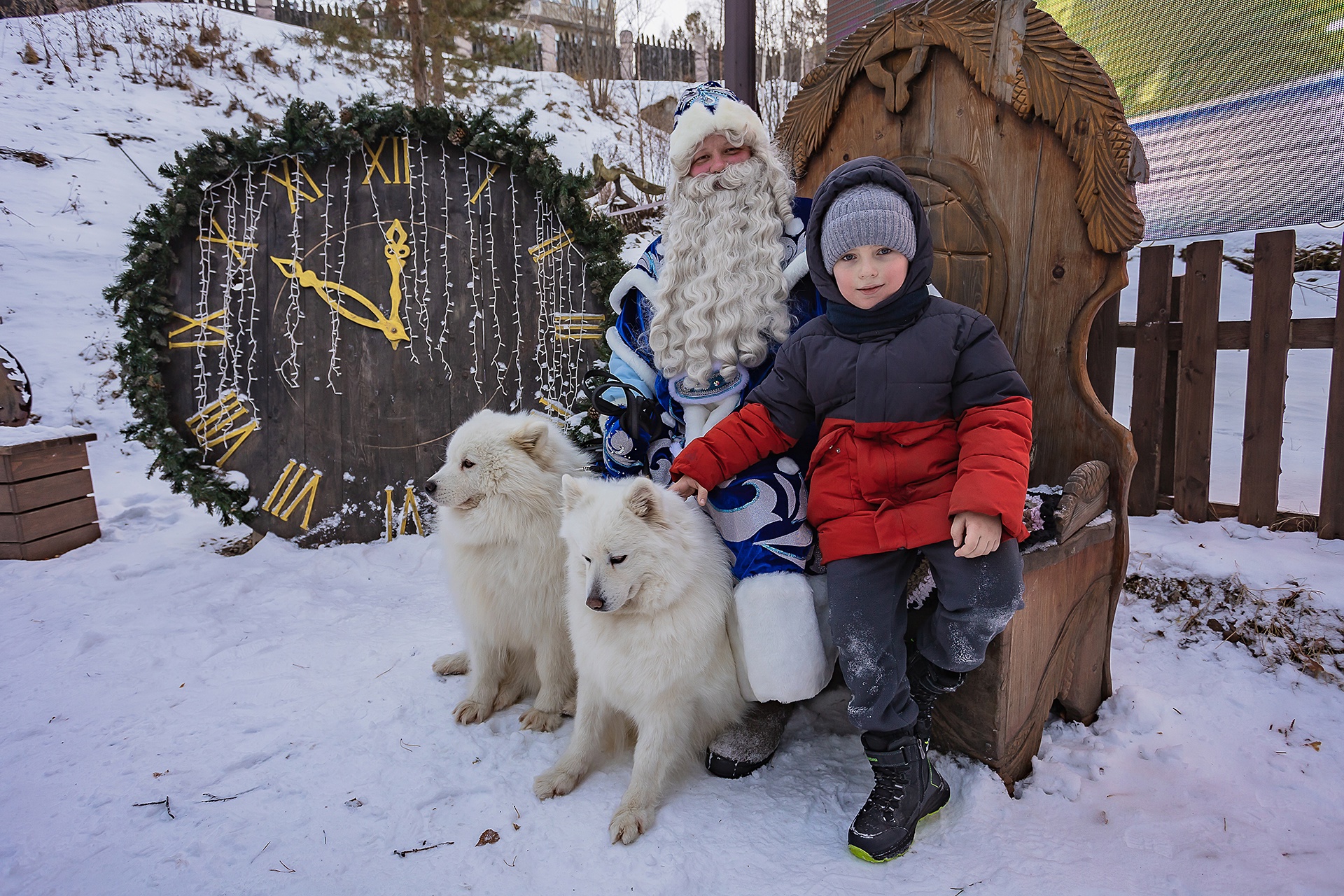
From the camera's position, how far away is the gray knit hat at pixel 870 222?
1.97m

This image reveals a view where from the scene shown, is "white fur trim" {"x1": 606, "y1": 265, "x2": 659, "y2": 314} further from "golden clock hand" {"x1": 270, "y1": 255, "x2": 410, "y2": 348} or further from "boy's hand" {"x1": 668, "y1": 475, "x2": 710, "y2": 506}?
"golden clock hand" {"x1": 270, "y1": 255, "x2": 410, "y2": 348}

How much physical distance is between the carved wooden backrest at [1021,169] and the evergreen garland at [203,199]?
1.91 m

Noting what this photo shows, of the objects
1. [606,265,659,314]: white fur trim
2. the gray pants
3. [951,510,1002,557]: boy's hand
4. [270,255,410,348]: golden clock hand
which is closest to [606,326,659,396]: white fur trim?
[606,265,659,314]: white fur trim

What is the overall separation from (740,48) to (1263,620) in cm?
383

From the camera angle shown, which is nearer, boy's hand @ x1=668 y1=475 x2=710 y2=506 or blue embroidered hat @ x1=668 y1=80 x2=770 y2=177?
boy's hand @ x1=668 y1=475 x2=710 y2=506

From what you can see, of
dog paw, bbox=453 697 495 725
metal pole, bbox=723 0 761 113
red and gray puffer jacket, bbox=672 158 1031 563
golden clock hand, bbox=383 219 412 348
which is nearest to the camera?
red and gray puffer jacket, bbox=672 158 1031 563

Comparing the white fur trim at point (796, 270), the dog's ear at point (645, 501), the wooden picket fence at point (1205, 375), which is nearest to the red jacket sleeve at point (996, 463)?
the dog's ear at point (645, 501)

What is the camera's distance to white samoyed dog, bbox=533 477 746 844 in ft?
6.72

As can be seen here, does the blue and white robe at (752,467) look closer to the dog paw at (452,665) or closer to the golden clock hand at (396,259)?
the dog paw at (452,665)

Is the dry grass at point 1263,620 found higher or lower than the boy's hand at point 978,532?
lower

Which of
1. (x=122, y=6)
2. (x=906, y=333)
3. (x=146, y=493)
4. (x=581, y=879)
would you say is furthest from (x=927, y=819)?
(x=122, y=6)

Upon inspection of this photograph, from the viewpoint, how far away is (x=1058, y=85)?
7.68ft

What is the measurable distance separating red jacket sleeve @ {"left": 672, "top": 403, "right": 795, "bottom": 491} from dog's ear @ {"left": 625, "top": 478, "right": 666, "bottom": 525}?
0.58 feet

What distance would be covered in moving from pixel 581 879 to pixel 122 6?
19400mm
